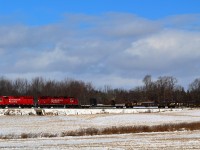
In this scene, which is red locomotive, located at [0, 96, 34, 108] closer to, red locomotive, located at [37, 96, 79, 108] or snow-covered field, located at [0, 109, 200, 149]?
red locomotive, located at [37, 96, 79, 108]

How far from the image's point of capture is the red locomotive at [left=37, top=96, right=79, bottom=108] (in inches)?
4525

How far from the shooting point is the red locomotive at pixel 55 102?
114938 millimetres

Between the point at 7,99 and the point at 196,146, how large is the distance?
301 ft

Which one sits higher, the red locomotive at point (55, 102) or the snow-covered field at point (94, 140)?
the red locomotive at point (55, 102)

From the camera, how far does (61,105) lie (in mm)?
118312

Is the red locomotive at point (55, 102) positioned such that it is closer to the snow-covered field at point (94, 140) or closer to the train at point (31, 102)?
the train at point (31, 102)

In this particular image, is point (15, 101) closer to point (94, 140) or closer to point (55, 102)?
point (55, 102)

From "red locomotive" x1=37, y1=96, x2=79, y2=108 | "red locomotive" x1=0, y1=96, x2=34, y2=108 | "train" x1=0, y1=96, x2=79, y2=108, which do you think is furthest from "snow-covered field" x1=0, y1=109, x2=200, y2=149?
"red locomotive" x1=37, y1=96, x2=79, y2=108

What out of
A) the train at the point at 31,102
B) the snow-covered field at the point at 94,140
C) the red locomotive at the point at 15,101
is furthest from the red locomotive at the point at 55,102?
the snow-covered field at the point at 94,140

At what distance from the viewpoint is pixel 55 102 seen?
11694 cm

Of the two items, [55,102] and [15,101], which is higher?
[15,101]

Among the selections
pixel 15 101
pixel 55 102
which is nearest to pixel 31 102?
pixel 15 101

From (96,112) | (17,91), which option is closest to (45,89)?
(17,91)

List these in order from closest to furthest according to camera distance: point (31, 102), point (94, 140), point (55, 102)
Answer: point (94, 140)
point (31, 102)
point (55, 102)
